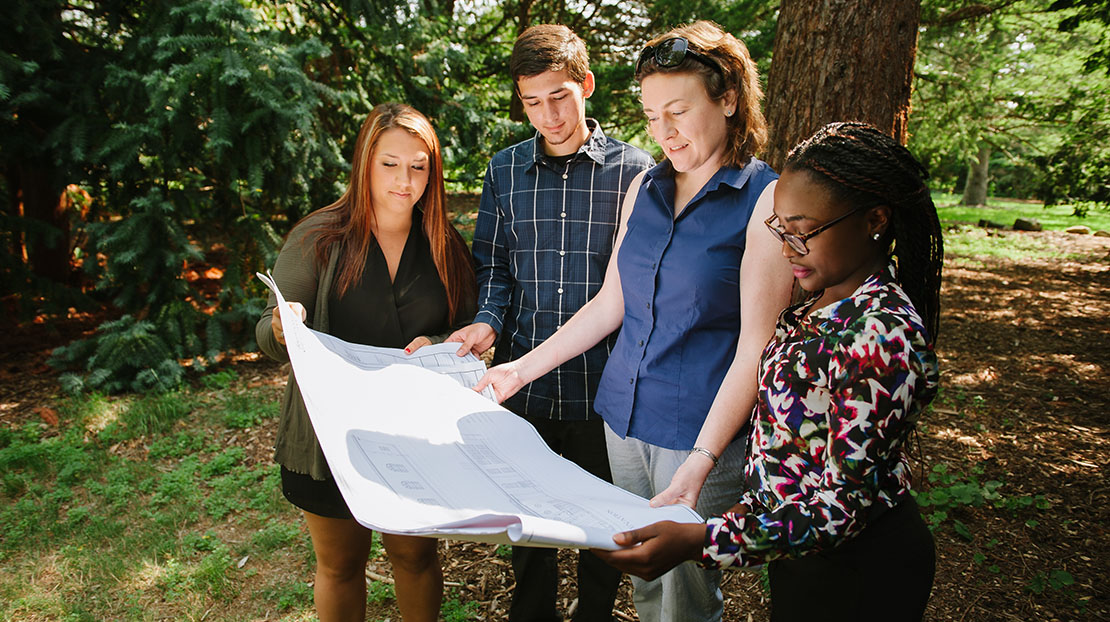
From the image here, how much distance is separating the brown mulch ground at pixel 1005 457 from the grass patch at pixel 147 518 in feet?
1.22

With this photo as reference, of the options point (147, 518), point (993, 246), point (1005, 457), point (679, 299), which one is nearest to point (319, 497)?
point (679, 299)

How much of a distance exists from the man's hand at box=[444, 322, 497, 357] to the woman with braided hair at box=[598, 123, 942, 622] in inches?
45.6

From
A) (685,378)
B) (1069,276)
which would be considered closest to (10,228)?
(685,378)

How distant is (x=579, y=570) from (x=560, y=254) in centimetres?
123

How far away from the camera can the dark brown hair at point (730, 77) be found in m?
1.69

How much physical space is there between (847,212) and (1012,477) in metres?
3.36

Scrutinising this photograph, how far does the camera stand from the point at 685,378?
1.78 meters

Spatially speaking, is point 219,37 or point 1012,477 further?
point 219,37

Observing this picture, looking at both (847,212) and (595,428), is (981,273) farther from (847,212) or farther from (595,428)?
(847,212)

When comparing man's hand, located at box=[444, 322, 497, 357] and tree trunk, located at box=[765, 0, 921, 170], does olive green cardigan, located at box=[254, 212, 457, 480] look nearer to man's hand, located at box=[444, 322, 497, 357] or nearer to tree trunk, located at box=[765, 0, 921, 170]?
man's hand, located at box=[444, 322, 497, 357]

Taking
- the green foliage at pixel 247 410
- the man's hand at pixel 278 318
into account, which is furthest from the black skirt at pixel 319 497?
the green foliage at pixel 247 410

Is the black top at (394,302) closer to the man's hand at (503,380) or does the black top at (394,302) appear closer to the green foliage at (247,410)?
the man's hand at (503,380)

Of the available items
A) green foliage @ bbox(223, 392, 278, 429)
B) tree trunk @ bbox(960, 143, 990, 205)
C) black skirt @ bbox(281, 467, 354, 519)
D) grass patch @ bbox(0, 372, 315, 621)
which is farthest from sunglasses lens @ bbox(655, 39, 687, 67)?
tree trunk @ bbox(960, 143, 990, 205)

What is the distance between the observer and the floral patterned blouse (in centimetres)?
113
